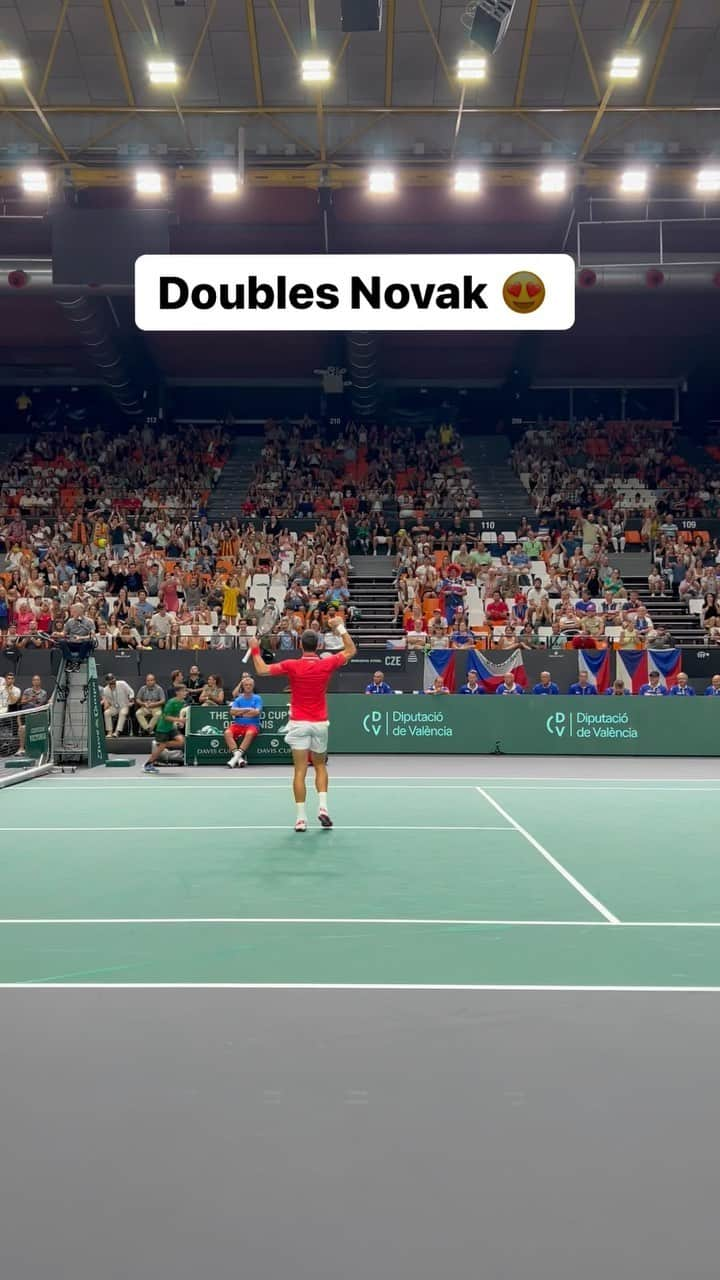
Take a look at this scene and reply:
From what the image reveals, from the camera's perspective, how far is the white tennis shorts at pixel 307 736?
1052 cm

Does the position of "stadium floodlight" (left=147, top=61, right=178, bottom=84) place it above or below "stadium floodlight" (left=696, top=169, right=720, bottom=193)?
above

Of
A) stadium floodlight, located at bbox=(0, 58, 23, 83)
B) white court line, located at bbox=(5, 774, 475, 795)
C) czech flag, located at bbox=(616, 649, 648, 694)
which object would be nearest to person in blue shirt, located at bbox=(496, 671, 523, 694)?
czech flag, located at bbox=(616, 649, 648, 694)

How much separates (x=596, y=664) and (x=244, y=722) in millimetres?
8300

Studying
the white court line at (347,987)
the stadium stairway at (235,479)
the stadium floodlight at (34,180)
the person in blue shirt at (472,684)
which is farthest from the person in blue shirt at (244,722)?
the stadium stairway at (235,479)

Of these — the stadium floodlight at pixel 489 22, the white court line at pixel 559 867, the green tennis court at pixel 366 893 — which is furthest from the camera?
the stadium floodlight at pixel 489 22

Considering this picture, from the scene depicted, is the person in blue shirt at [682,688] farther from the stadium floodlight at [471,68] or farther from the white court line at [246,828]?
the stadium floodlight at [471,68]

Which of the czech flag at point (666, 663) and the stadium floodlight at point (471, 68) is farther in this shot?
the czech flag at point (666, 663)

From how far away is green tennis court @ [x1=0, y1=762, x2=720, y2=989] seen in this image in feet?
18.6

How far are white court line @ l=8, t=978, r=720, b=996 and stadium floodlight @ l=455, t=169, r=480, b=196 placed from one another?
2105 centimetres

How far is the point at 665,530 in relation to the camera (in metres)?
31.5

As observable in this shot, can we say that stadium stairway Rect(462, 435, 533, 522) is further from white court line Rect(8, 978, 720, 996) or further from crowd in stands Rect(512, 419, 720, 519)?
white court line Rect(8, 978, 720, 996)

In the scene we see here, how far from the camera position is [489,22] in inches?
682

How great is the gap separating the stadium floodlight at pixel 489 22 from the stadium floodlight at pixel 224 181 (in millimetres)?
6515

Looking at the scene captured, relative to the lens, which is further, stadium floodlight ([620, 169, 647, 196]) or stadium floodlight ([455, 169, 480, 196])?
stadium floodlight ([455, 169, 480, 196])
